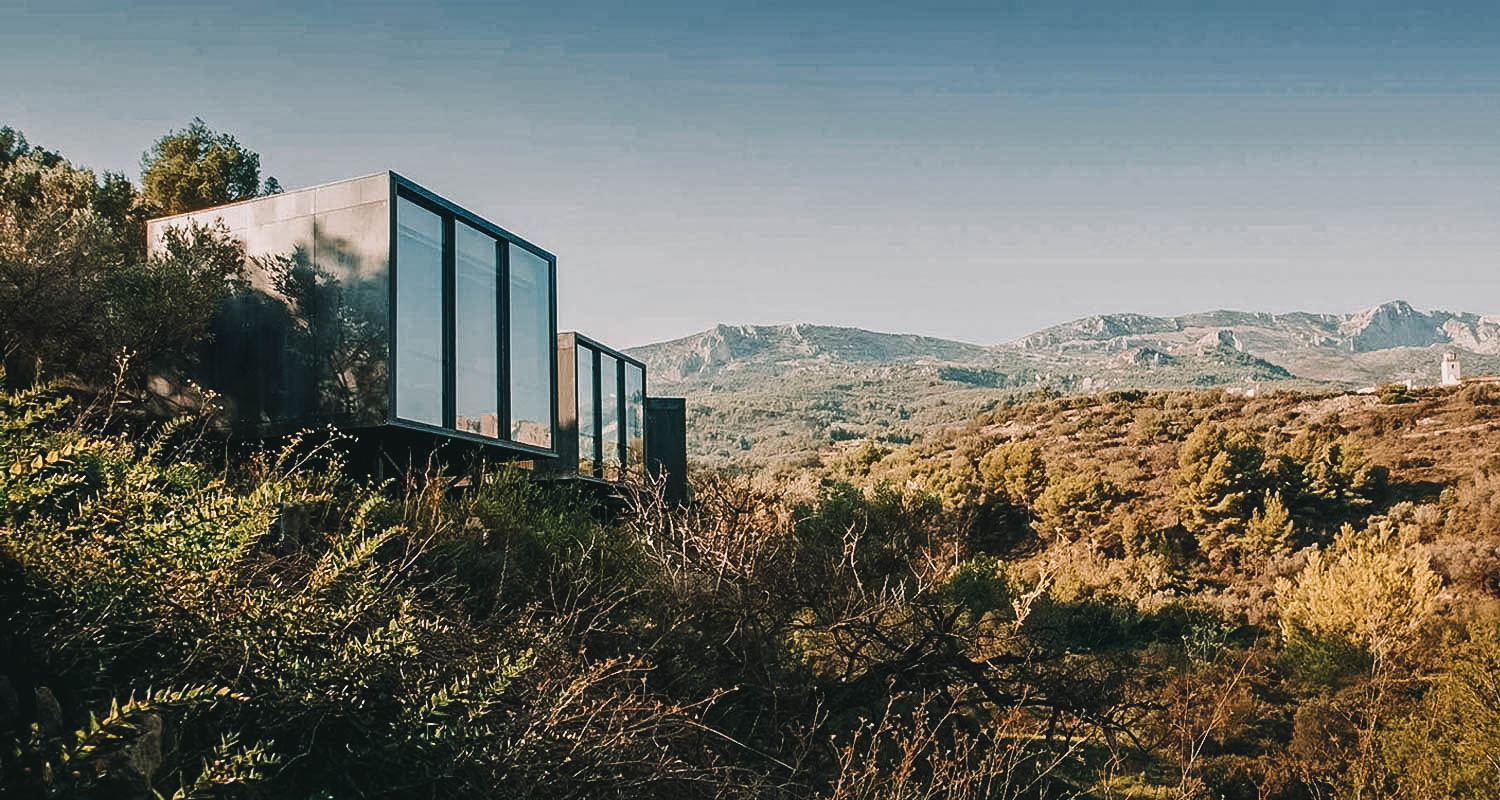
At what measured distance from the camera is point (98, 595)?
10.2ft

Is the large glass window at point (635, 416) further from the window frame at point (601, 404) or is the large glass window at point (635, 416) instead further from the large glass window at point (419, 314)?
the large glass window at point (419, 314)

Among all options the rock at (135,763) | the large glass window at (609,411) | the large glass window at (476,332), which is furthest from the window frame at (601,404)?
the rock at (135,763)

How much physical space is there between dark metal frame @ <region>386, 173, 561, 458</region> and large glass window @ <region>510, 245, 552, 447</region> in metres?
0.07

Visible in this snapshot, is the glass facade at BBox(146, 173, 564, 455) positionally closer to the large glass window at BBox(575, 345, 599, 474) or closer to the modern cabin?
the modern cabin

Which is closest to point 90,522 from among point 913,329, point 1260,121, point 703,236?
point 703,236

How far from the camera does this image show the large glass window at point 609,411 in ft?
50.2

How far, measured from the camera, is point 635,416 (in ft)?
54.9

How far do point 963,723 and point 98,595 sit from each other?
4861 millimetres

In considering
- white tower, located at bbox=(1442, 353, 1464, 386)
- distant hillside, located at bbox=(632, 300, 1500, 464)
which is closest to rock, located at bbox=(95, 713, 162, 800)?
white tower, located at bbox=(1442, 353, 1464, 386)

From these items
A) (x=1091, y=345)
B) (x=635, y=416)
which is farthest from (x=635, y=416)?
(x=1091, y=345)

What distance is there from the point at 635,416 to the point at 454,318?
621 centimetres

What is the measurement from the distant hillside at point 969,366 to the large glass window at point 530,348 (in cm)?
3886

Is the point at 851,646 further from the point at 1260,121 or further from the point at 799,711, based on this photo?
the point at 1260,121

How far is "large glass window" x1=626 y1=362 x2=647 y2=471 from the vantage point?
16188mm
